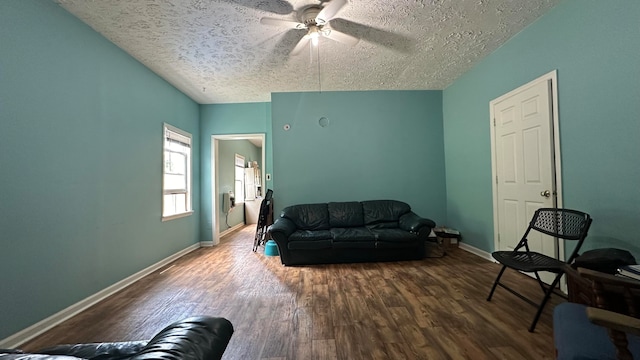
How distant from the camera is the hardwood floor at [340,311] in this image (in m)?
1.66

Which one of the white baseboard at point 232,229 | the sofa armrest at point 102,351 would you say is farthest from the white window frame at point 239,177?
the sofa armrest at point 102,351

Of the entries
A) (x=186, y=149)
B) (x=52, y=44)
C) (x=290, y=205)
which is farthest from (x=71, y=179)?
(x=290, y=205)

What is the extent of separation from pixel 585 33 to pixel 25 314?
5.09 meters

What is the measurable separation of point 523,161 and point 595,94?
90 centimetres

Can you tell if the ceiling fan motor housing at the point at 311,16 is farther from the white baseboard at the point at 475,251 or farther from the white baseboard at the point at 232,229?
the white baseboard at the point at 232,229

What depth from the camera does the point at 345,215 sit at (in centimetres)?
405

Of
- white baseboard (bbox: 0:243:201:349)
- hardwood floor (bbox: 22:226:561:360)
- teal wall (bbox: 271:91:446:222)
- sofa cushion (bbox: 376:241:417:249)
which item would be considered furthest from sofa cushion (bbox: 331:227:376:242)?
white baseboard (bbox: 0:243:201:349)

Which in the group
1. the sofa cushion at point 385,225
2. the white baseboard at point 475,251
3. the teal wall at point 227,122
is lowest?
the white baseboard at point 475,251

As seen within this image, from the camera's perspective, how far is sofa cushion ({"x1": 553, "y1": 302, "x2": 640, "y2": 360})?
912 mm

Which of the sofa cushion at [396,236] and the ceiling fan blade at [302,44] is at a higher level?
the ceiling fan blade at [302,44]

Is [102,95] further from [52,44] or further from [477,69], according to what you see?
[477,69]

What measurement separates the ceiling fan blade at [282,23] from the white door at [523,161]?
262 cm

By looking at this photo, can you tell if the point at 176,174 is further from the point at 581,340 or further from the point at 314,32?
the point at 581,340

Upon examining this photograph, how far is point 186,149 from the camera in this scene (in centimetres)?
433
